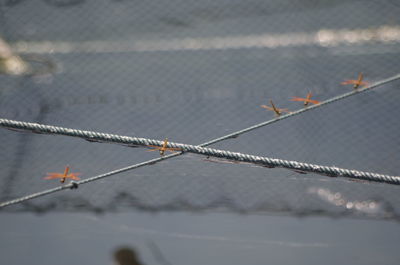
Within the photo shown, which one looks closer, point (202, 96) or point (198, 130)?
point (198, 130)

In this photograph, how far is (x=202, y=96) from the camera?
2.26 metres

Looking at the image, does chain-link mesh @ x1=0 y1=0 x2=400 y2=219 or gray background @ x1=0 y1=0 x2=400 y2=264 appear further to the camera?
chain-link mesh @ x1=0 y1=0 x2=400 y2=219

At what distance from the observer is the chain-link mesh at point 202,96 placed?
1730mm

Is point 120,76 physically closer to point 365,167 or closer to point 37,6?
point 37,6

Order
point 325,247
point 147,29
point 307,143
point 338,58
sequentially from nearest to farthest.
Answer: point 325,247
point 307,143
point 338,58
point 147,29

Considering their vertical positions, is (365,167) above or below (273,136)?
below

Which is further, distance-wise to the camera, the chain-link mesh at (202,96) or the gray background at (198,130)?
the chain-link mesh at (202,96)

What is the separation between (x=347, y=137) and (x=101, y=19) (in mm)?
1811

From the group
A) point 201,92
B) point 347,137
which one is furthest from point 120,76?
point 347,137

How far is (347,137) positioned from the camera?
1.96 metres

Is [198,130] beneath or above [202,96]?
beneath

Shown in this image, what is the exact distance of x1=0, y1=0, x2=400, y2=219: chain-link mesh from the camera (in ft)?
5.68

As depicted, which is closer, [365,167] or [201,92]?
[365,167]

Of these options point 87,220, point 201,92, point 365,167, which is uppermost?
point 201,92
